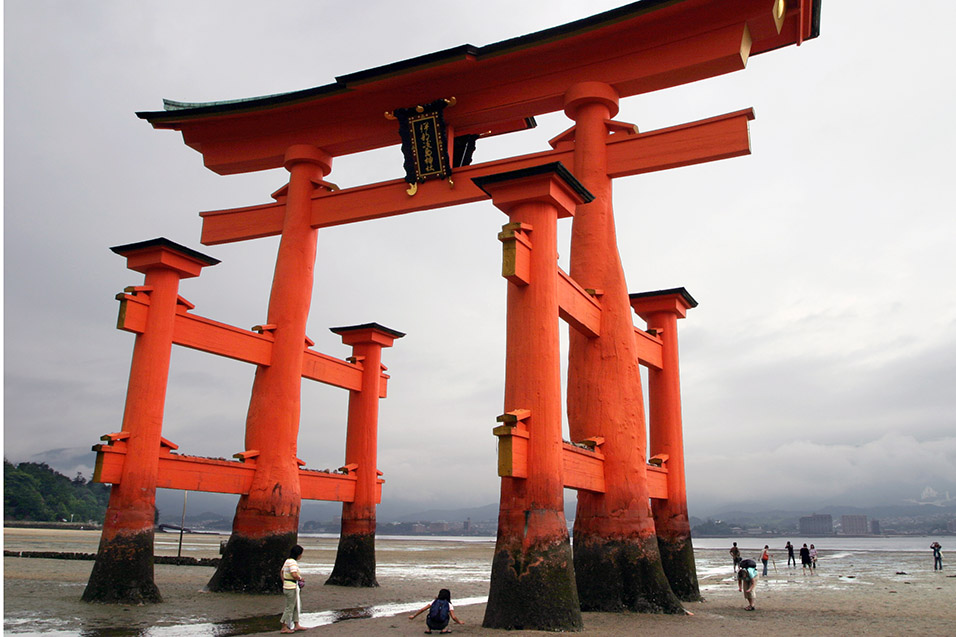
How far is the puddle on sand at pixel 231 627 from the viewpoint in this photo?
911 cm

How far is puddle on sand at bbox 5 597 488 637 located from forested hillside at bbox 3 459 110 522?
60.6 metres

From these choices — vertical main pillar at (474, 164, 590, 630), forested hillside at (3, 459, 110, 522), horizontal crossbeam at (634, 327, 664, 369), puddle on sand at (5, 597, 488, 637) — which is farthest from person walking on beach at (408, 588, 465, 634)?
forested hillside at (3, 459, 110, 522)

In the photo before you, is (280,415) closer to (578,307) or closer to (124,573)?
(124,573)

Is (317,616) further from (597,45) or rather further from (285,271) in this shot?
(597,45)

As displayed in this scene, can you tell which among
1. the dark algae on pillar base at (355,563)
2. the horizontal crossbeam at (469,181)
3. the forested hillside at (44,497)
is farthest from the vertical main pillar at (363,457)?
the forested hillside at (44,497)

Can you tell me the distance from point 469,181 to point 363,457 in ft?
23.2

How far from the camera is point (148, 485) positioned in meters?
12.7

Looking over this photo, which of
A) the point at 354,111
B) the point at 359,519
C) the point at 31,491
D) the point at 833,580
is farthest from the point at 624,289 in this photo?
the point at 31,491

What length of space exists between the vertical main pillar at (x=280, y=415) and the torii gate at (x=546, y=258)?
4cm

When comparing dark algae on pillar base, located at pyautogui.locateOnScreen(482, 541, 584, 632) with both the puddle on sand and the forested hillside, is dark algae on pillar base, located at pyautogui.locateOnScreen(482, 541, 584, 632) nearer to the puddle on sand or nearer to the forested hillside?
the puddle on sand

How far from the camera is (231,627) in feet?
32.9

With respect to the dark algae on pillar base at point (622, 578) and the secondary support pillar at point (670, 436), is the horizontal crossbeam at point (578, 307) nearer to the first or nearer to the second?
the dark algae on pillar base at point (622, 578)

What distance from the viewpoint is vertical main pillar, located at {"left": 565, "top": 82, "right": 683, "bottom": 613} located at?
1178 cm

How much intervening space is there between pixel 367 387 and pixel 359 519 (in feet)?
10.3
